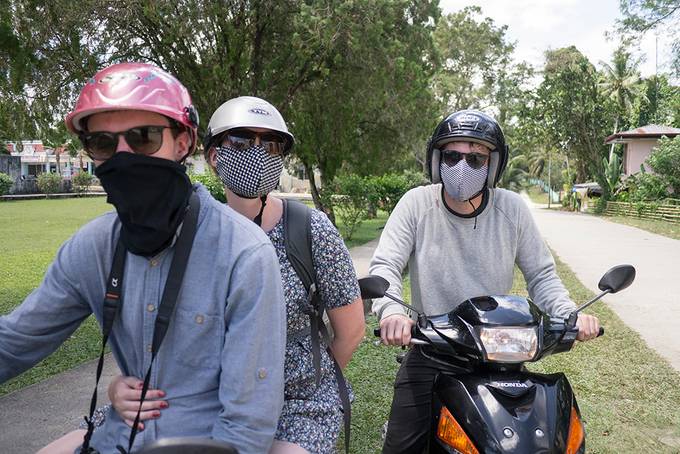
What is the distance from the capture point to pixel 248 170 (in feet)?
7.68

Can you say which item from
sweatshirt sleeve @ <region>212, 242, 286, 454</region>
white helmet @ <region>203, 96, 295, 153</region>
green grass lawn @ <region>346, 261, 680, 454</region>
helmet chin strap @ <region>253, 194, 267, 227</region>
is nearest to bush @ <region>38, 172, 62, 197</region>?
green grass lawn @ <region>346, 261, 680, 454</region>

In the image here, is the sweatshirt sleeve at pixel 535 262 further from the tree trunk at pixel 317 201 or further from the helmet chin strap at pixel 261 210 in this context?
the tree trunk at pixel 317 201

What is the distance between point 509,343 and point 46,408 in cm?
388

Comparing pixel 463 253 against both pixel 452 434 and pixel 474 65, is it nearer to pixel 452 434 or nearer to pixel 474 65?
pixel 452 434

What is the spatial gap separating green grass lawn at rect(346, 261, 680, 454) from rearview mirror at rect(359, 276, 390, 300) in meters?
2.13

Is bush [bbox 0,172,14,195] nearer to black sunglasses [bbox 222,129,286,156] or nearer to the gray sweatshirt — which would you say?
the gray sweatshirt

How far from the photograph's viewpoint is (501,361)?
2.02 metres

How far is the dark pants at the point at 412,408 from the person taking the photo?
8.39ft

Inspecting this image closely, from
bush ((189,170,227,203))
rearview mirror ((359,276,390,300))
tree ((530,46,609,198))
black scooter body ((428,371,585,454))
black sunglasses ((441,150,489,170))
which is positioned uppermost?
tree ((530,46,609,198))

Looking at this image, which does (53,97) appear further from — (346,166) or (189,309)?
(346,166)

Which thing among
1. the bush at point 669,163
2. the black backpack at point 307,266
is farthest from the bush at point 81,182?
the black backpack at point 307,266

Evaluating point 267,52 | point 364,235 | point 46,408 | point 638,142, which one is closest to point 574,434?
point 46,408

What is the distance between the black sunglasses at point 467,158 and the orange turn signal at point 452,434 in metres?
1.09

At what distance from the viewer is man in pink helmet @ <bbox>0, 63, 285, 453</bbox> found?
4.99 feet
